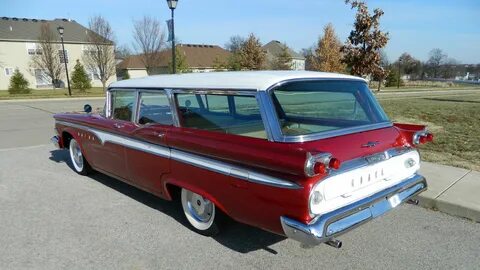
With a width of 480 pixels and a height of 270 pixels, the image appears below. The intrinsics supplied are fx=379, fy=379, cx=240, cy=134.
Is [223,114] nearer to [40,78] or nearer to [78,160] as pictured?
[78,160]

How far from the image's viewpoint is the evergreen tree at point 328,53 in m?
32.5

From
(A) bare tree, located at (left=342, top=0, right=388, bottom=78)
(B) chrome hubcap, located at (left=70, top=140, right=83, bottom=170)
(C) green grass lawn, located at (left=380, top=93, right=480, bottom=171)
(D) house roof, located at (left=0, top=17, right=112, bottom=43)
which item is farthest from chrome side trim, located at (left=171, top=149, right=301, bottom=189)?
(D) house roof, located at (left=0, top=17, right=112, bottom=43)

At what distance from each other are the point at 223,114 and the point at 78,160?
137 inches

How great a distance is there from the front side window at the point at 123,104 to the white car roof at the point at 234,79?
1.01 feet

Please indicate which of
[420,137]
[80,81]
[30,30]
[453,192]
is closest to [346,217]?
[420,137]

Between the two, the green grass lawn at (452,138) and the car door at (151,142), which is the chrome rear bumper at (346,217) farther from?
the green grass lawn at (452,138)

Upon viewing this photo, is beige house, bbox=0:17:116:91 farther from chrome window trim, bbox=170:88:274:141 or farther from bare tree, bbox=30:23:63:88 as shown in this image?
chrome window trim, bbox=170:88:274:141

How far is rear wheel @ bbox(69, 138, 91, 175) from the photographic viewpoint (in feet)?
19.4

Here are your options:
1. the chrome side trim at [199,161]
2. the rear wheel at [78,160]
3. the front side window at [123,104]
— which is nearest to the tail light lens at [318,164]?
the chrome side trim at [199,161]

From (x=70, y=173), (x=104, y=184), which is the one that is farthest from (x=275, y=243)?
(x=70, y=173)

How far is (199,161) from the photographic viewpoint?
11.5 feet

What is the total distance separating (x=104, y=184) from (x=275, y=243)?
3.09 m

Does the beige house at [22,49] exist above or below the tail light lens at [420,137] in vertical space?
above

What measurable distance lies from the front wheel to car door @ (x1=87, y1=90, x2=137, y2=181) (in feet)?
3.42
